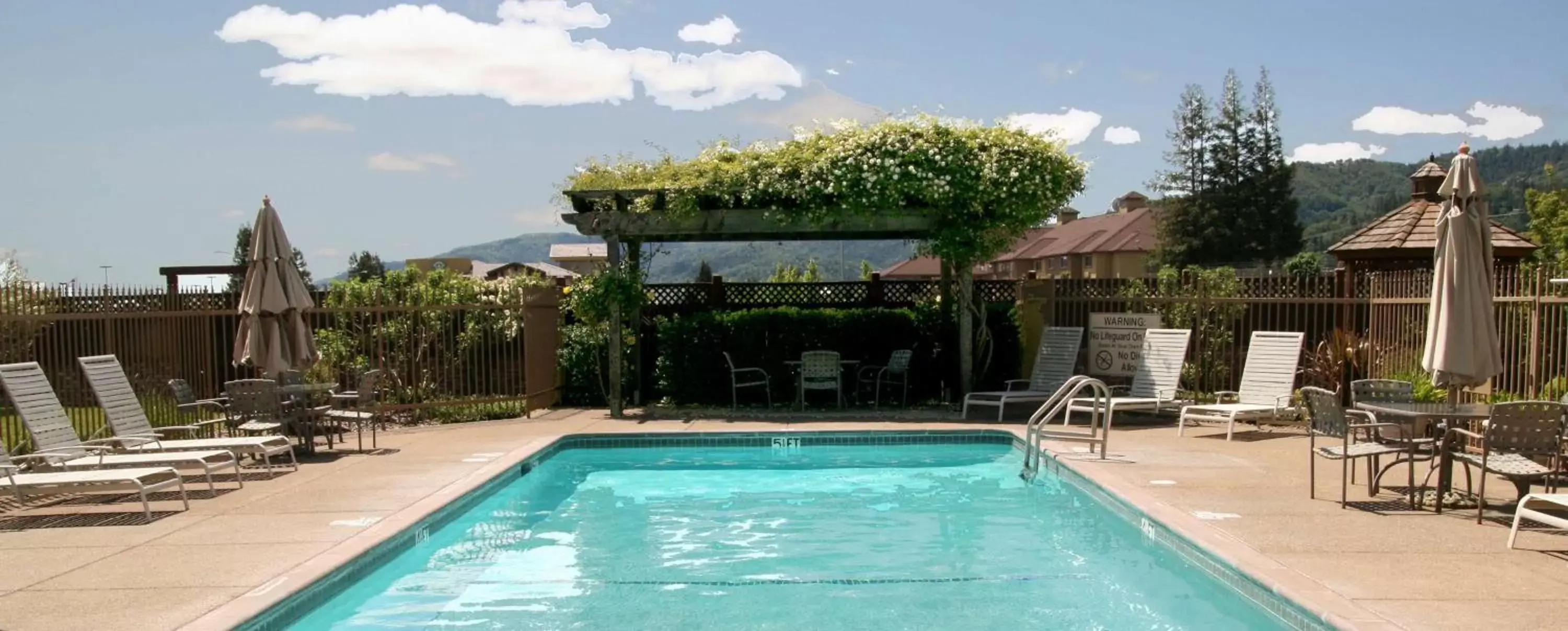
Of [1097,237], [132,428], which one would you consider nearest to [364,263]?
[1097,237]

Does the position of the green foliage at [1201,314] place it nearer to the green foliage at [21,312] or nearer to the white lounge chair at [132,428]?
the white lounge chair at [132,428]

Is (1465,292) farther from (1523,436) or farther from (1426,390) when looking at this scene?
(1426,390)

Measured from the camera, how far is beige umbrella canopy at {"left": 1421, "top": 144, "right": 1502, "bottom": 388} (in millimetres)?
7449

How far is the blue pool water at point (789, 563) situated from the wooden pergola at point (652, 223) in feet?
12.3

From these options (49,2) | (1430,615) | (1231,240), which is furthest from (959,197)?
(1231,240)

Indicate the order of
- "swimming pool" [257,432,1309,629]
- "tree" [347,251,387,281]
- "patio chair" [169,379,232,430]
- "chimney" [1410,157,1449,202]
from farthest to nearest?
1. "tree" [347,251,387,281]
2. "chimney" [1410,157,1449,202]
3. "patio chair" [169,379,232,430]
4. "swimming pool" [257,432,1309,629]

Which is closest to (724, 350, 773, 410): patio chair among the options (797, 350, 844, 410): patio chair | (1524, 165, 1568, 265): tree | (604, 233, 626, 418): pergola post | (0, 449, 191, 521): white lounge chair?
(797, 350, 844, 410): patio chair

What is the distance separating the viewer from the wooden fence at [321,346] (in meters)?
10.5

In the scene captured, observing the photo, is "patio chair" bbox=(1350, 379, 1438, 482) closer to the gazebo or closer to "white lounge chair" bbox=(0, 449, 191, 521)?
"white lounge chair" bbox=(0, 449, 191, 521)

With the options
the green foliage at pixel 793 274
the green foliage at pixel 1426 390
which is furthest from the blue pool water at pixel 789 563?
the green foliage at pixel 793 274

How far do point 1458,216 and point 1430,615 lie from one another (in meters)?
4.03

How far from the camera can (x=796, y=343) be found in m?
14.4

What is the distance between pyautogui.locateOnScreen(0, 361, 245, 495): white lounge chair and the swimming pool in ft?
6.37

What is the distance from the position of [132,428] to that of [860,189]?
24.2 ft
